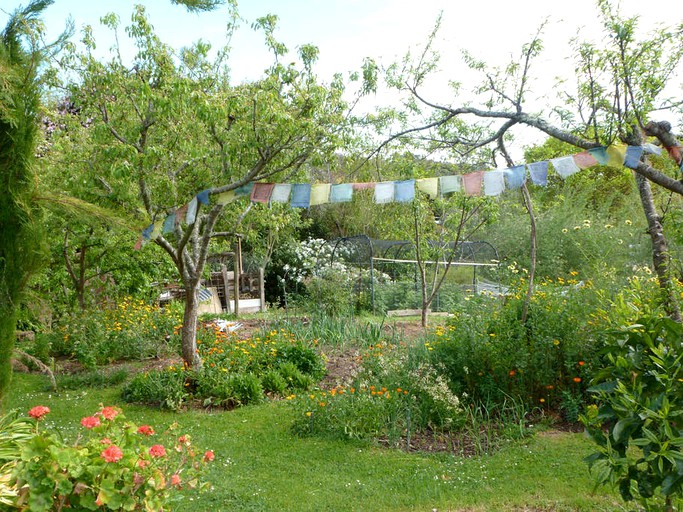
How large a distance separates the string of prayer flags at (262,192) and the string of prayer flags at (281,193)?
37 millimetres

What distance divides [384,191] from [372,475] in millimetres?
2518

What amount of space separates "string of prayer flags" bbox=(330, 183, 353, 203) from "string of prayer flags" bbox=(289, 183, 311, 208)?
23 centimetres

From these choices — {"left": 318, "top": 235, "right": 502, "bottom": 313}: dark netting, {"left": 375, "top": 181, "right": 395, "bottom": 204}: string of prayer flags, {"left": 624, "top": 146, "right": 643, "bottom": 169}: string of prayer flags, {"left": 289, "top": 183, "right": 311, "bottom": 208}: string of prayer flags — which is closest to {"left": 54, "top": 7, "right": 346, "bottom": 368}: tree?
{"left": 289, "top": 183, "right": 311, "bottom": 208}: string of prayer flags

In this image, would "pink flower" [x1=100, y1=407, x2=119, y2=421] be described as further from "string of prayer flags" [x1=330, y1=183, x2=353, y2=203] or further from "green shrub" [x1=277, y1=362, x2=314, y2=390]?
"green shrub" [x1=277, y1=362, x2=314, y2=390]

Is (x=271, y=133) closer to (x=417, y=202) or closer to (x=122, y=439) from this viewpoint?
(x=122, y=439)

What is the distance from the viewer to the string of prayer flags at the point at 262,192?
5.53m

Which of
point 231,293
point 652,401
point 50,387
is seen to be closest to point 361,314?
point 231,293

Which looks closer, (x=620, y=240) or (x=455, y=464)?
(x=455, y=464)

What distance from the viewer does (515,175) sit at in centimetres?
503

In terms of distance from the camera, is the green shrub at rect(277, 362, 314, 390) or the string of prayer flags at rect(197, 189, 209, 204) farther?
the green shrub at rect(277, 362, 314, 390)

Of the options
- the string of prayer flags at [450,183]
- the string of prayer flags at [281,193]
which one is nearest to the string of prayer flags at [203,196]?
the string of prayer flags at [281,193]

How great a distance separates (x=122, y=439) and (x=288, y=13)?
4.47 metres

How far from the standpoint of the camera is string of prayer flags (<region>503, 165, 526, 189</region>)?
4992 millimetres

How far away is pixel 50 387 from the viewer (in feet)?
21.8
